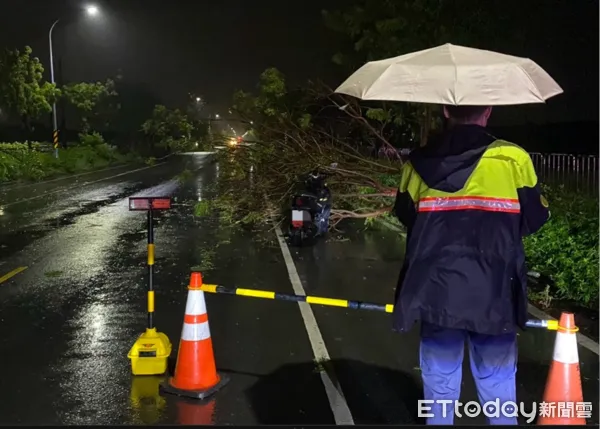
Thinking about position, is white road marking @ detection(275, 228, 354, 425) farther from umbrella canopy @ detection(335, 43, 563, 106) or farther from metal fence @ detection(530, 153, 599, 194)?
metal fence @ detection(530, 153, 599, 194)

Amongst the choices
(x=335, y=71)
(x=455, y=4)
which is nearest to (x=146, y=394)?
(x=455, y=4)

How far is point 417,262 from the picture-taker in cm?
300

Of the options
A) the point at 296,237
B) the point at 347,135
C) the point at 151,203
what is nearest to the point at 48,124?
the point at 347,135

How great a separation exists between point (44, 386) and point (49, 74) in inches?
1395

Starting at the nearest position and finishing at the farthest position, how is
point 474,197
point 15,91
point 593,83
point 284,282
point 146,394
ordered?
point 474,197 < point 146,394 < point 284,282 < point 593,83 < point 15,91

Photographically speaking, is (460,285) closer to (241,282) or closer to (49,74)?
(241,282)

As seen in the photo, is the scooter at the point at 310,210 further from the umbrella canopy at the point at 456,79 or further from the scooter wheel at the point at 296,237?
the umbrella canopy at the point at 456,79

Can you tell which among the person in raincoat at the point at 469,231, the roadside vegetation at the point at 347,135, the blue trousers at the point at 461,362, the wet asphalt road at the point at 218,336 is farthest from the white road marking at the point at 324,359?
the roadside vegetation at the point at 347,135

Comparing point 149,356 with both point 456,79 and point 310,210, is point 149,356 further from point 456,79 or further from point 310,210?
point 310,210

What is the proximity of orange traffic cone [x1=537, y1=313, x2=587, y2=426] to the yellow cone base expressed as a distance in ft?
9.22

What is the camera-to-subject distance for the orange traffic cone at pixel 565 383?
3.57 metres

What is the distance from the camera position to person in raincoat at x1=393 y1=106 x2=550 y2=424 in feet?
9.50

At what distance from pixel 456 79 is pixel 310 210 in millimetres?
7279

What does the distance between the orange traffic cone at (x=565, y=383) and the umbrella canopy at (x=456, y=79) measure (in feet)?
4.35
